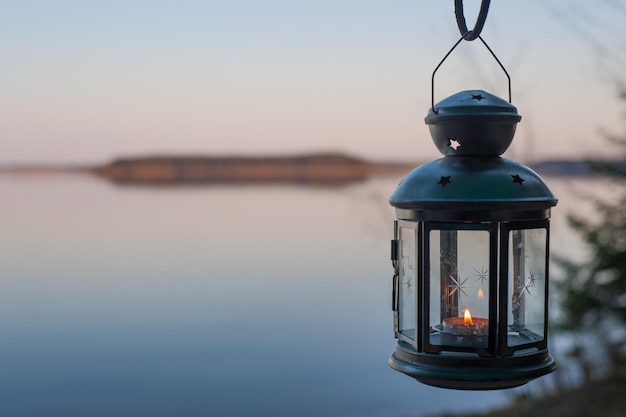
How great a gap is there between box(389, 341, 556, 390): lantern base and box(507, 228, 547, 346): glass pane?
2.6 inches

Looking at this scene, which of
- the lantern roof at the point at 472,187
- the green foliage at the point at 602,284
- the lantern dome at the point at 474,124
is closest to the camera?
the lantern roof at the point at 472,187

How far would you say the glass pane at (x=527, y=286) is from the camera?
81.0 inches

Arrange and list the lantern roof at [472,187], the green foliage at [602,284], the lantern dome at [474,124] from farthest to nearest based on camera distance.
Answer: the green foliage at [602,284] < the lantern dome at [474,124] < the lantern roof at [472,187]

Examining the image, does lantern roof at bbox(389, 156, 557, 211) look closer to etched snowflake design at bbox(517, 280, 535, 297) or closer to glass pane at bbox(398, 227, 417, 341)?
glass pane at bbox(398, 227, 417, 341)

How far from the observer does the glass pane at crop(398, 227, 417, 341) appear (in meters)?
2.08

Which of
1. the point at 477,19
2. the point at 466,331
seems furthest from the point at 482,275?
the point at 477,19

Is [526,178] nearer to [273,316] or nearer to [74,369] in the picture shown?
[74,369]

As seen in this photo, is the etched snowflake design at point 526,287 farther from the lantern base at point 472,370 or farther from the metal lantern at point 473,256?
the lantern base at point 472,370

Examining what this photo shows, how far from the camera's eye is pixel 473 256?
2.01 meters

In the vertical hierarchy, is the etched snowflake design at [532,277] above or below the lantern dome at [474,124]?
below

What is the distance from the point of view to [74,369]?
19.3 meters

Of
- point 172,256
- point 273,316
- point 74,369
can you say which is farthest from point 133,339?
point 172,256

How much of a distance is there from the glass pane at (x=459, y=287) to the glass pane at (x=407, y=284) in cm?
6

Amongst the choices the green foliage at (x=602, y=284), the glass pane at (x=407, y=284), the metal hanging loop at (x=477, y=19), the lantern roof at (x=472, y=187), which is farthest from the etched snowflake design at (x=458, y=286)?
the green foliage at (x=602, y=284)
